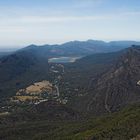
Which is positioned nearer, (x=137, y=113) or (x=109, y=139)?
(x=109, y=139)

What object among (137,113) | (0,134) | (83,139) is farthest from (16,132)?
(137,113)

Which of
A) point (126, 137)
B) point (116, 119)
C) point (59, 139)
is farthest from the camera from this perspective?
point (116, 119)

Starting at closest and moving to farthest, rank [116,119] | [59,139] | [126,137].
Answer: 1. [126,137]
2. [59,139]
3. [116,119]

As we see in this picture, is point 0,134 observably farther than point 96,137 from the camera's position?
Yes

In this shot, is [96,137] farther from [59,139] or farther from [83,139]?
[59,139]

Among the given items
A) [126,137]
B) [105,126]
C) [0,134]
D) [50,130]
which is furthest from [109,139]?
[0,134]

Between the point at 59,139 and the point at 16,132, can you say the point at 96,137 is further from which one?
the point at 16,132

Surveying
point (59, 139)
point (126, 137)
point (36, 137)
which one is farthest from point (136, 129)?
point (36, 137)

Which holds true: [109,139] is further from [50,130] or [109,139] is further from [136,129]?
[50,130]
